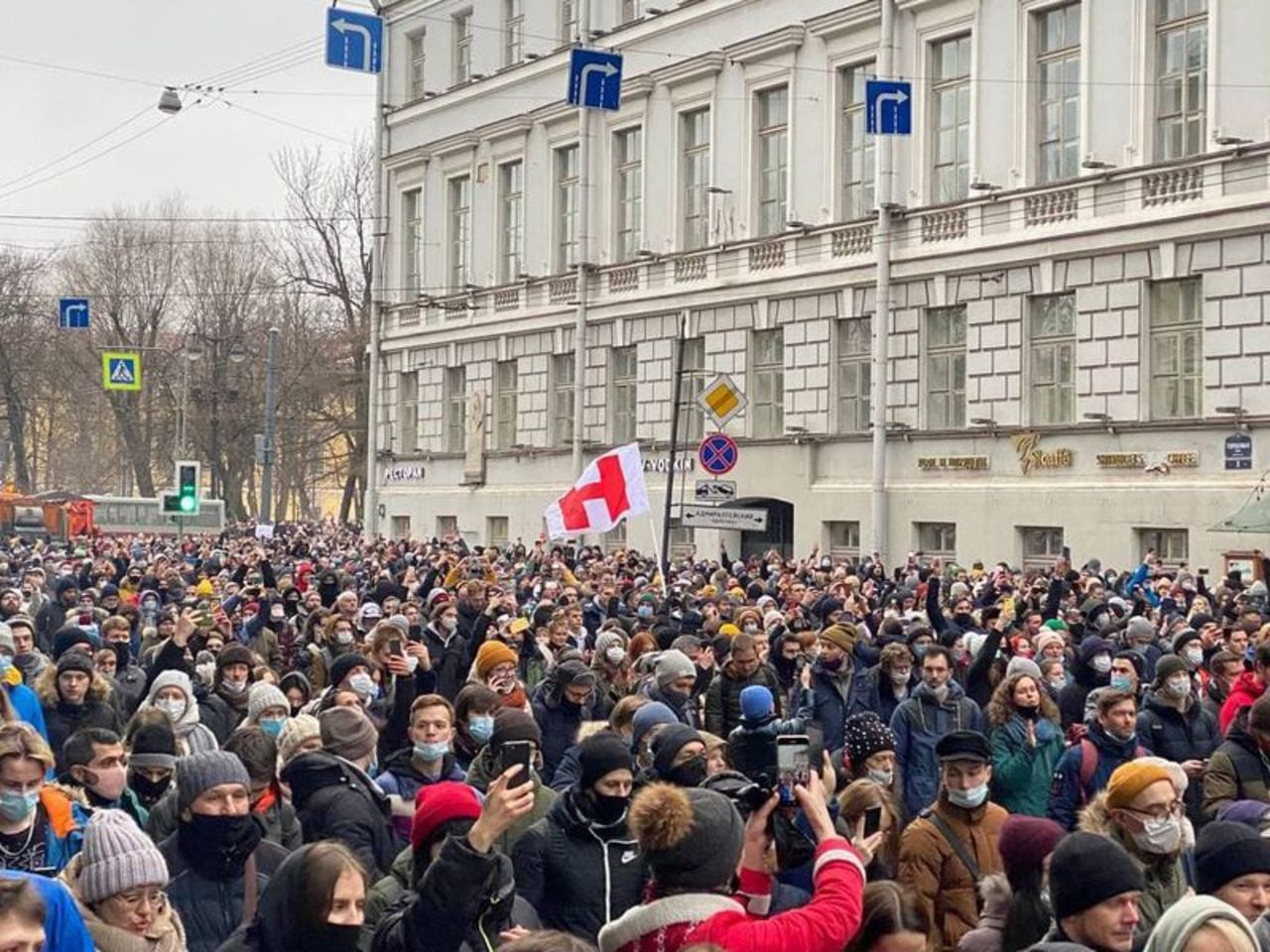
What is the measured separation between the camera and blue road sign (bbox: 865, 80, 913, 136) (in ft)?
107

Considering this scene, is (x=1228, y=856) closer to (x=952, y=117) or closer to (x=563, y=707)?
(x=563, y=707)

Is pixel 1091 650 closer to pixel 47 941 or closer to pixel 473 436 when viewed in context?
pixel 47 941

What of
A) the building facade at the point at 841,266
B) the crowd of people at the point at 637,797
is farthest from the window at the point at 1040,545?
the crowd of people at the point at 637,797

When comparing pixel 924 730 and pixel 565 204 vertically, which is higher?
pixel 565 204

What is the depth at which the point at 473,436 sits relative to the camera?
167 ft

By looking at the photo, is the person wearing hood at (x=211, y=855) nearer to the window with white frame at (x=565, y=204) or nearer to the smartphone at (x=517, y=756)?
the smartphone at (x=517, y=756)

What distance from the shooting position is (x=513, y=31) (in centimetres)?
4997

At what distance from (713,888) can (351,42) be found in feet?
126

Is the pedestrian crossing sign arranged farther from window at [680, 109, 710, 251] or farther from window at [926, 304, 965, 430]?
window at [926, 304, 965, 430]

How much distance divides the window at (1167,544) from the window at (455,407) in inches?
931

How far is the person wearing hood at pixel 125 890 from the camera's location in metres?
5.46

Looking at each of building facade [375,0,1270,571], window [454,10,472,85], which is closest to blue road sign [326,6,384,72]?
building facade [375,0,1270,571]

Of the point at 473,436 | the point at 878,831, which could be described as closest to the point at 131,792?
the point at 878,831

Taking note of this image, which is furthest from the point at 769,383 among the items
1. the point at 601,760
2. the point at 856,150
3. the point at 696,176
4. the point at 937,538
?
the point at 601,760
